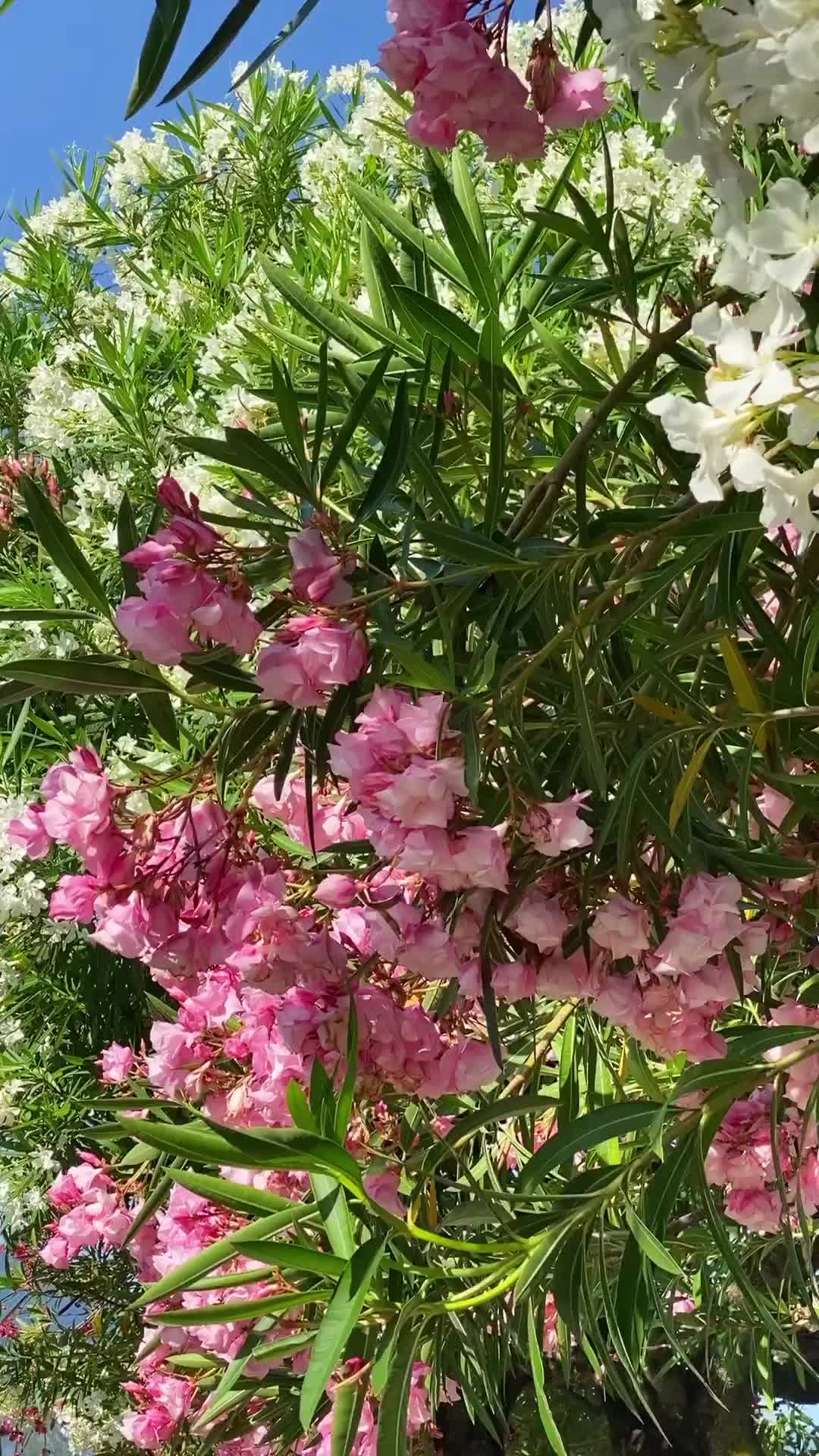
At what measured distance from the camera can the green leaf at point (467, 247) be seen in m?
1.02

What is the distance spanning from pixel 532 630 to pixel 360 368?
38 centimetres

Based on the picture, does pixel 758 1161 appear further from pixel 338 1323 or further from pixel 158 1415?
pixel 158 1415

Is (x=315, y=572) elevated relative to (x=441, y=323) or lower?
lower

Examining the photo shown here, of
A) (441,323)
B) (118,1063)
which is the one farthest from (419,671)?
(118,1063)

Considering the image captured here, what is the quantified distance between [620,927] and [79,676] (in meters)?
0.37

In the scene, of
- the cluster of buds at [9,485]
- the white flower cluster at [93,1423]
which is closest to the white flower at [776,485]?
the cluster of buds at [9,485]

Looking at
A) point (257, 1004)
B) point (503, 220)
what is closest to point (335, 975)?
point (257, 1004)

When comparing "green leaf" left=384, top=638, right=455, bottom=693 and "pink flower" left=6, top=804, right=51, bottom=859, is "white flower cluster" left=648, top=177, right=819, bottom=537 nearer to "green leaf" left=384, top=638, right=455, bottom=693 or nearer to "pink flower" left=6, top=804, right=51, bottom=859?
"green leaf" left=384, top=638, right=455, bottom=693

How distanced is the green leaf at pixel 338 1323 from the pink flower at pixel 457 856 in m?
0.20

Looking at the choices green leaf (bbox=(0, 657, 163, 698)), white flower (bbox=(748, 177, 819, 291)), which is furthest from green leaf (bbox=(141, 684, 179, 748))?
white flower (bbox=(748, 177, 819, 291))

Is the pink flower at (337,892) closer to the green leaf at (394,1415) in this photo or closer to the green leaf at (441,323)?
the green leaf at (394,1415)

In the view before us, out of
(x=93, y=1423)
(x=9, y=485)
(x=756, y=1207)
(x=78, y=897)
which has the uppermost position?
(x=9, y=485)

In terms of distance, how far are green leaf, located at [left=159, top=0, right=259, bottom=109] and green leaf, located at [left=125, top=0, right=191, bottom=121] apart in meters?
0.02

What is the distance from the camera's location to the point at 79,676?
0.78 m
